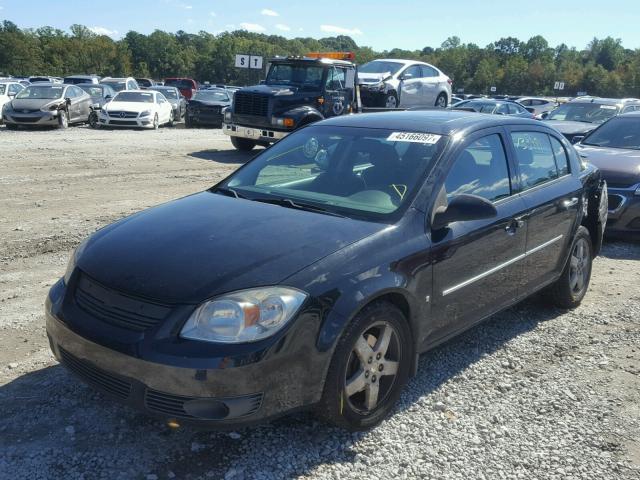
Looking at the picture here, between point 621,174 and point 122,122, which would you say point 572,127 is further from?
point 122,122

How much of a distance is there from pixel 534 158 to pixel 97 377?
3.54 metres

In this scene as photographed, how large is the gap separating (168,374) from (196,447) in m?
0.59

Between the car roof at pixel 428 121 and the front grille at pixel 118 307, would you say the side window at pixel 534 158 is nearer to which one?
the car roof at pixel 428 121

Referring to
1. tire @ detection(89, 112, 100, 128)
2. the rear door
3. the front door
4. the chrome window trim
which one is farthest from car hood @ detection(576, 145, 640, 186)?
tire @ detection(89, 112, 100, 128)

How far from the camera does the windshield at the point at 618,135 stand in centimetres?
905

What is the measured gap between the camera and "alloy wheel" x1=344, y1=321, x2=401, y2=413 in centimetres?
326

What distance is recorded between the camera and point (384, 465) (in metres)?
3.13

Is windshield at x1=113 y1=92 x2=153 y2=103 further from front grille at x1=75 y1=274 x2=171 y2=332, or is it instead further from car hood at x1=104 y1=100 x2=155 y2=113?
front grille at x1=75 y1=274 x2=171 y2=332

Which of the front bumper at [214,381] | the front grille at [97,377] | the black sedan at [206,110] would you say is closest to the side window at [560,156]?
the front bumper at [214,381]

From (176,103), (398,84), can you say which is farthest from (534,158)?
(176,103)

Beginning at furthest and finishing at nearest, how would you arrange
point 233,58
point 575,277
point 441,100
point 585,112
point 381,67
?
1. point 233,58
2. point 441,100
3. point 381,67
4. point 585,112
5. point 575,277

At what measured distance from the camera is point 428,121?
443 centimetres

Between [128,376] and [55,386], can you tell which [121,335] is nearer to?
[128,376]

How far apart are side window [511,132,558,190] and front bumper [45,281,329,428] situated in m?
2.47
